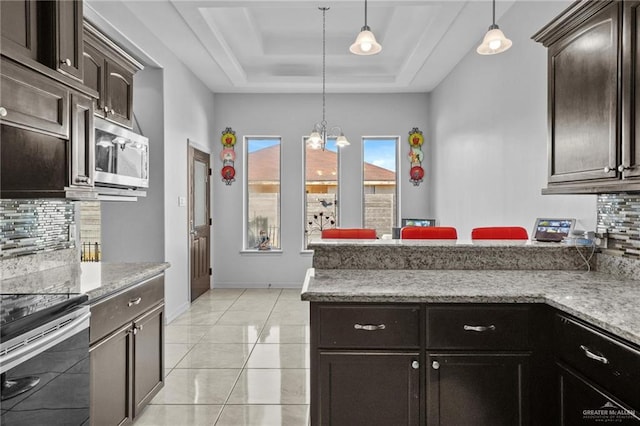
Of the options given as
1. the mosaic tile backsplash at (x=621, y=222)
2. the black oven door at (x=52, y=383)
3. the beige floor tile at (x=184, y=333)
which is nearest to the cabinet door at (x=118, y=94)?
the black oven door at (x=52, y=383)

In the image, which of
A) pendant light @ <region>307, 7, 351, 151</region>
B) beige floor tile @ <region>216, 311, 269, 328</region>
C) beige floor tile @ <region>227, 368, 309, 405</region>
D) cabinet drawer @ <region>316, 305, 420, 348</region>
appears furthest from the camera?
pendant light @ <region>307, 7, 351, 151</region>

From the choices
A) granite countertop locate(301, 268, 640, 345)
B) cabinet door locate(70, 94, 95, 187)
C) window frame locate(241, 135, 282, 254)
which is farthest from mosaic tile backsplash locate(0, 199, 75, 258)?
window frame locate(241, 135, 282, 254)

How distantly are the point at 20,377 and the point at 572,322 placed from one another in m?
1.99

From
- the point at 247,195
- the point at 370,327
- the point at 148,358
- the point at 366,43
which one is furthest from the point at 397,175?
the point at 370,327

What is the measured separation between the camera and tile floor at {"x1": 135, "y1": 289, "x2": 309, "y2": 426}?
2.53 meters

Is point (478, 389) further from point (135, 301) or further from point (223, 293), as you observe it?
point (223, 293)

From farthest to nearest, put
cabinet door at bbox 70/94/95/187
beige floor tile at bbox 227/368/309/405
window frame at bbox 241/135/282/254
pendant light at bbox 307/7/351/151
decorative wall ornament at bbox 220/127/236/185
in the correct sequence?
window frame at bbox 241/135/282/254 < decorative wall ornament at bbox 220/127/236/185 < pendant light at bbox 307/7/351/151 < beige floor tile at bbox 227/368/309/405 < cabinet door at bbox 70/94/95/187

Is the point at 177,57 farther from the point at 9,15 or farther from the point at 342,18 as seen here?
the point at 9,15

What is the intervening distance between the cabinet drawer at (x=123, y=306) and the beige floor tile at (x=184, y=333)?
1466 millimetres

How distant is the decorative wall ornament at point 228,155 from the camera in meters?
6.16

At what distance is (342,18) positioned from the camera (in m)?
4.55

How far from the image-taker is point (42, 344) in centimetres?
143

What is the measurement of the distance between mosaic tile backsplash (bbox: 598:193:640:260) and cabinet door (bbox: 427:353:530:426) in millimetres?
981

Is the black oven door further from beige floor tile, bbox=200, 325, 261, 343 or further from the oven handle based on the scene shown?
beige floor tile, bbox=200, 325, 261, 343
